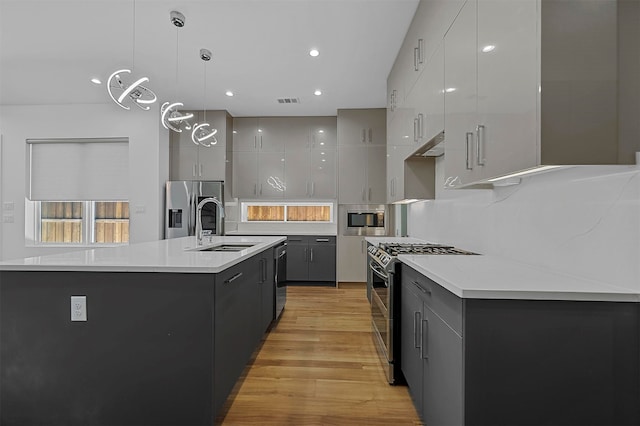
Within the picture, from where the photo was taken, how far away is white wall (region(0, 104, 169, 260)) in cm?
523

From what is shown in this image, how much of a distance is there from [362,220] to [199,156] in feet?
9.93

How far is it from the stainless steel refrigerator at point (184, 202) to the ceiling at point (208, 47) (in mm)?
1369

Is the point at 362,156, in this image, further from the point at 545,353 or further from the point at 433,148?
the point at 545,353

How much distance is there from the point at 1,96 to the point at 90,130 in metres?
1.27

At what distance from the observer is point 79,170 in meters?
5.42

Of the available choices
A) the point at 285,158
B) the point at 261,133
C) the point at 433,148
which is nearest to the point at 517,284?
the point at 433,148

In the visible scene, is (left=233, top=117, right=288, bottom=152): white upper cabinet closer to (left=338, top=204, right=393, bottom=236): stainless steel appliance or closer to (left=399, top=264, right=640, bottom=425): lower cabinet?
(left=338, top=204, right=393, bottom=236): stainless steel appliance

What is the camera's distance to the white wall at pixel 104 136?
17.2 feet

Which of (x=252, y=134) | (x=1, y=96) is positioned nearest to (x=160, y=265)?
(x=252, y=134)

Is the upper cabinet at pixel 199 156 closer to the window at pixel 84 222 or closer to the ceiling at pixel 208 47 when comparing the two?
the ceiling at pixel 208 47

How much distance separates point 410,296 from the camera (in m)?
1.97

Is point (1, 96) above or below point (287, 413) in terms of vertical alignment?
above

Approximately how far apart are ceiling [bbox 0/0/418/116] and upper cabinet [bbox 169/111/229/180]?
1.78 ft

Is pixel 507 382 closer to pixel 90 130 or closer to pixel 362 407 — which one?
pixel 362 407
